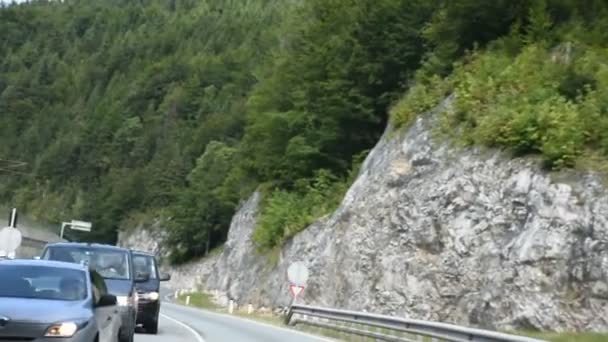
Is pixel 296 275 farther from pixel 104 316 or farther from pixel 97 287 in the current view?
pixel 104 316

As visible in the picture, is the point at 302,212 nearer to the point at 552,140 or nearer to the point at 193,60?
the point at 552,140

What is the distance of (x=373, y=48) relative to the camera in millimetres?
47219

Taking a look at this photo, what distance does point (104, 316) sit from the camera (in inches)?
485

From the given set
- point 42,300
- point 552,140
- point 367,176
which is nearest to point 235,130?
point 367,176

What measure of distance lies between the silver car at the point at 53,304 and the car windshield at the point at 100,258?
5.84 m

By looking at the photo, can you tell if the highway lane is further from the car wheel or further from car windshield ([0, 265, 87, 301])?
car windshield ([0, 265, 87, 301])

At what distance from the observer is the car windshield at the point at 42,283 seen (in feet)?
38.4

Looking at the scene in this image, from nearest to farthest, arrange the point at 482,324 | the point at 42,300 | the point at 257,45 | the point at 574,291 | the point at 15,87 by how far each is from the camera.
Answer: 1. the point at 42,300
2. the point at 574,291
3. the point at 482,324
4. the point at 257,45
5. the point at 15,87

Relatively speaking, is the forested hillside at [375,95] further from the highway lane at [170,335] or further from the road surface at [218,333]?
the highway lane at [170,335]

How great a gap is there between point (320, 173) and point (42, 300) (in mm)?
37151

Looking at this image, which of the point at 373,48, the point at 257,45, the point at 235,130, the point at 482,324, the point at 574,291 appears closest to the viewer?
the point at 574,291

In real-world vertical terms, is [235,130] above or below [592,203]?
above

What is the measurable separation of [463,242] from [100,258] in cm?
1240

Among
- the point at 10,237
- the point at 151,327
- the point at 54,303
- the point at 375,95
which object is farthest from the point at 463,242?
the point at 54,303
